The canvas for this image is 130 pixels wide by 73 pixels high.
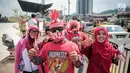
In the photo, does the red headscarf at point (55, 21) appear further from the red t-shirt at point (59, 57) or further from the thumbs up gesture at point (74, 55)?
the thumbs up gesture at point (74, 55)

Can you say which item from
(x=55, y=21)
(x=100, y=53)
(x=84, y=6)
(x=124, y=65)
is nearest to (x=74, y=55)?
(x=55, y=21)

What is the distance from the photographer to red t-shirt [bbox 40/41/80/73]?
8.21 ft

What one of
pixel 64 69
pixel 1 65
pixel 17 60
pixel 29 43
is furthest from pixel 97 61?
pixel 1 65

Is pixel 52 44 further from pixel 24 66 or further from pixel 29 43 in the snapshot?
pixel 24 66

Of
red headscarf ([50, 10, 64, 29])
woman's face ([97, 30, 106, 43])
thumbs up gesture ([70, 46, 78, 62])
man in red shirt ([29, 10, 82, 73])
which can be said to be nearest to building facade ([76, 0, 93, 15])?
woman's face ([97, 30, 106, 43])

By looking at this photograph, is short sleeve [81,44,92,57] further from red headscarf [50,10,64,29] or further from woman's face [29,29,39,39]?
woman's face [29,29,39,39]

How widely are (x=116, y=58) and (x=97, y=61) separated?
273 mm

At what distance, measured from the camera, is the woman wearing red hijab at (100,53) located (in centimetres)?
300

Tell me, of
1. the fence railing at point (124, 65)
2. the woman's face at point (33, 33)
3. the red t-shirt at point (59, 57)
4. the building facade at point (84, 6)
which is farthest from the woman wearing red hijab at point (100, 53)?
the building facade at point (84, 6)

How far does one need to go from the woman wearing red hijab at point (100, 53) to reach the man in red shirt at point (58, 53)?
0.56m

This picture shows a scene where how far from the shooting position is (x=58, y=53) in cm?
252

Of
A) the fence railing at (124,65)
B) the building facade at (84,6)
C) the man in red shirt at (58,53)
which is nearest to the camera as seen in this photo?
the man in red shirt at (58,53)

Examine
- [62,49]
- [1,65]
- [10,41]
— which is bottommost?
[1,65]

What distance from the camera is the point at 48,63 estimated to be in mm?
2629
